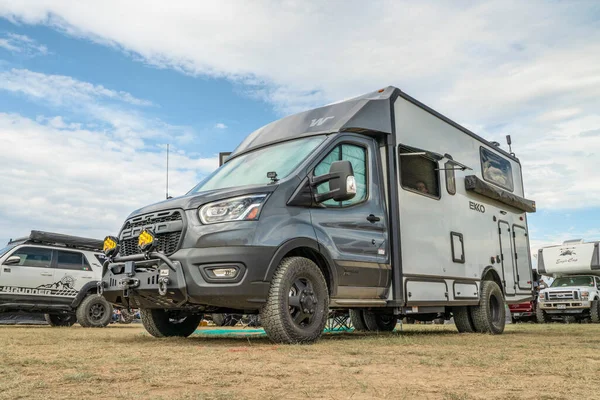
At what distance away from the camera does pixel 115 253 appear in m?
6.66

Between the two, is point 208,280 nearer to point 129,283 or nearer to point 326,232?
point 129,283

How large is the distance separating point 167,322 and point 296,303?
2.32 metres

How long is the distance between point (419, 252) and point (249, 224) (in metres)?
3.01

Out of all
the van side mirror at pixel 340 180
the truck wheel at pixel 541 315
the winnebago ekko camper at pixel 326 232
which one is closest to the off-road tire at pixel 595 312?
the truck wheel at pixel 541 315

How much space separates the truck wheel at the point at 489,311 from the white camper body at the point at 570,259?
42.6ft

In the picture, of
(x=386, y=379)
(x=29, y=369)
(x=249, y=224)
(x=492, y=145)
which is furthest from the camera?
(x=492, y=145)

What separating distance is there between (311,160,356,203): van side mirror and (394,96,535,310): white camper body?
160cm

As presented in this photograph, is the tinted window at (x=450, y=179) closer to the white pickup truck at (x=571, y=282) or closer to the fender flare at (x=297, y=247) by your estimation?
the fender flare at (x=297, y=247)

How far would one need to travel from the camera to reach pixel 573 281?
2186 cm

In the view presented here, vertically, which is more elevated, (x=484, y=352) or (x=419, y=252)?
(x=419, y=252)

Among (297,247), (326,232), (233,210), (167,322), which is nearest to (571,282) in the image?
(326,232)

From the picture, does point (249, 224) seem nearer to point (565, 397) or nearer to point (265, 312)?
point (265, 312)

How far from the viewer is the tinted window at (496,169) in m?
10.4

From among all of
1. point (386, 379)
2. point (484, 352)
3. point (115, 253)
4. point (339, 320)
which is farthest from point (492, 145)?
point (386, 379)
